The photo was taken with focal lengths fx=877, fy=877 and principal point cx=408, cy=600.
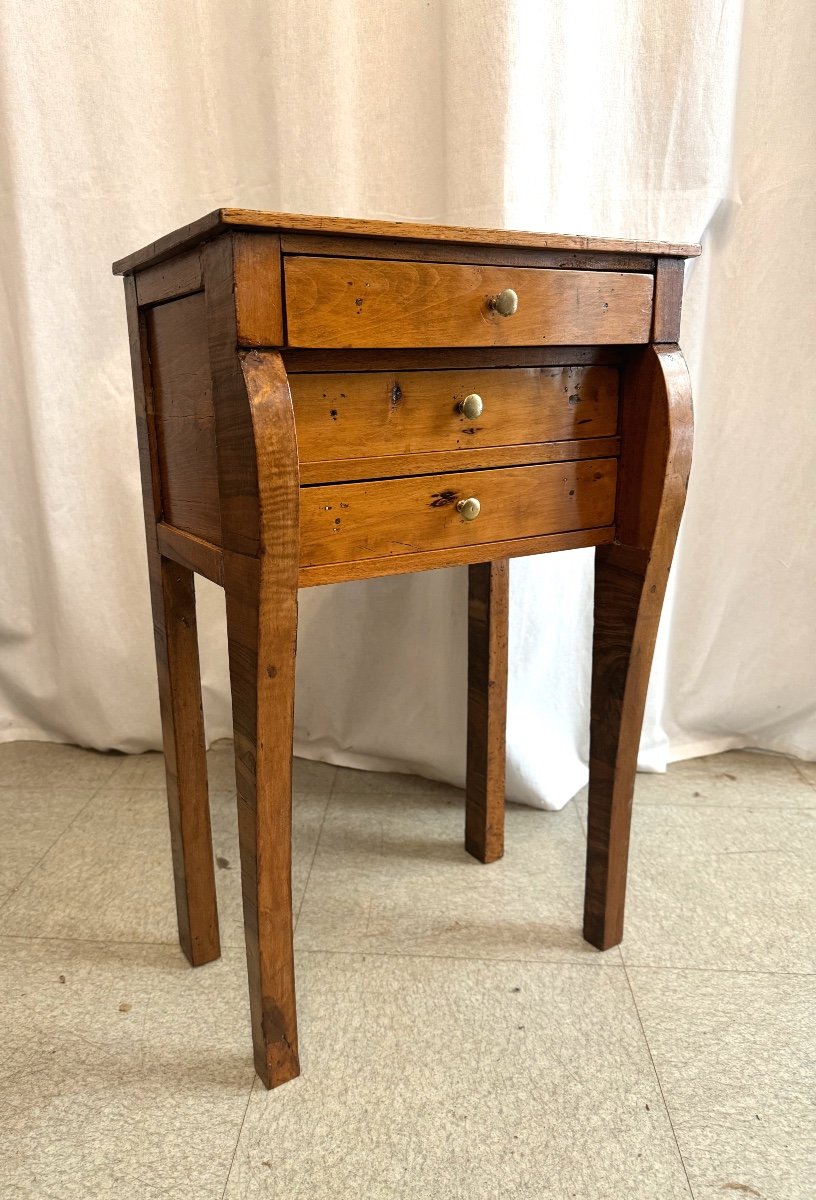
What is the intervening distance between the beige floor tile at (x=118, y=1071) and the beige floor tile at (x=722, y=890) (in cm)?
59

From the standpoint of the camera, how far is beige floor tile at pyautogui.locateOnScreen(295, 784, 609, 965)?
129 centimetres

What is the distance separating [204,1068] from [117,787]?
0.80 meters

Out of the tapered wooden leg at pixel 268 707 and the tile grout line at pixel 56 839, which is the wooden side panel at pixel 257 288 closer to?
the tapered wooden leg at pixel 268 707

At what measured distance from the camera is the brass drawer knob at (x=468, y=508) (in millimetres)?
979

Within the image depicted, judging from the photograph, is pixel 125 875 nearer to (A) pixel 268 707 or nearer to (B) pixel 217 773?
(B) pixel 217 773

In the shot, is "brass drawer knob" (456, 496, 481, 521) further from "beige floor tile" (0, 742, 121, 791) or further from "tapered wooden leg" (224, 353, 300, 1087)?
"beige floor tile" (0, 742, 121, 791)

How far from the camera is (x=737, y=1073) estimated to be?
3.46 feet

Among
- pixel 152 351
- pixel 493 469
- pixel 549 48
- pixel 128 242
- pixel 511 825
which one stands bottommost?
pixel 511 825

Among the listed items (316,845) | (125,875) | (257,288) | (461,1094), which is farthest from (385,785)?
(257,288)

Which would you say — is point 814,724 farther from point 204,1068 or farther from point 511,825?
point 204,1068

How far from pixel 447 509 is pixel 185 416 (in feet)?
1.03

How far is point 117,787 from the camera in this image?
1.76 m

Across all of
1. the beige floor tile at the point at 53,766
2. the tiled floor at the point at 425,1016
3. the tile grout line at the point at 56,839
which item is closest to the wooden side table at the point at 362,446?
the tiled floor at the point at 425,1016

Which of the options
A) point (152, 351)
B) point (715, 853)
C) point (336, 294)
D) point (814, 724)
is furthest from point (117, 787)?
point (814, 724)
